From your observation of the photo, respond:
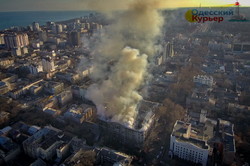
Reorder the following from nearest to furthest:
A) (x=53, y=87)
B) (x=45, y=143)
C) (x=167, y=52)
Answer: (x=45, y=143)
(x=53, y=87)
(x=167, y=52)

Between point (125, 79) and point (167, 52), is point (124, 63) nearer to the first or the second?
point (125, 79)

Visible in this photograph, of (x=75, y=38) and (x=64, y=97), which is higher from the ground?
(x=75, y=38)

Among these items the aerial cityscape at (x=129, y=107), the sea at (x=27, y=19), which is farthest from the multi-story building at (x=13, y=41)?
the sea at (x=27, y=19)

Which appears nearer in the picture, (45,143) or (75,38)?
(45,143)

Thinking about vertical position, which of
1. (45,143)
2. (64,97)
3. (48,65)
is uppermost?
(48,65)

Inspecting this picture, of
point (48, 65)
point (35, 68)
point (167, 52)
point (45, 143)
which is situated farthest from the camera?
point (167, 52)

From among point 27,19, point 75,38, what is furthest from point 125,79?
point 27,19

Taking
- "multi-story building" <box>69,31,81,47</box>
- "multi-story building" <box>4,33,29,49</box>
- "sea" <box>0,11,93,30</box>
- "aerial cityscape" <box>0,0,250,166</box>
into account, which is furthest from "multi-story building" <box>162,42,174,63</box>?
"sea" <box>0,11,93,30</box>
